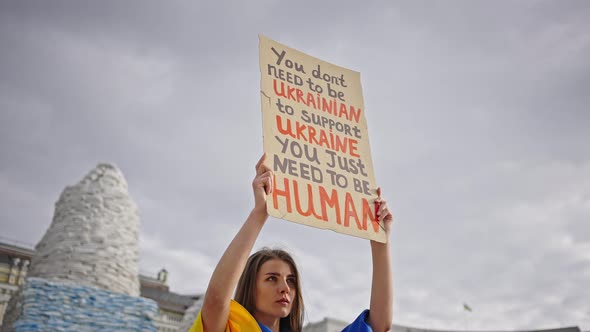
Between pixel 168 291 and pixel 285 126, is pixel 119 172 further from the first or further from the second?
pixel 168 291

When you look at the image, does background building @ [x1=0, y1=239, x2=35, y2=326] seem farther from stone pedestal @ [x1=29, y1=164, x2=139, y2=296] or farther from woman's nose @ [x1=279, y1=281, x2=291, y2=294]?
woman's nose @ [x1=279, y1=281, x2=291, y2=294]

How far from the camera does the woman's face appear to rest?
2.35 meters

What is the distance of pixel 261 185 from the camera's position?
2.31 metres

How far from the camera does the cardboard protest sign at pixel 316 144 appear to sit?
2.53m

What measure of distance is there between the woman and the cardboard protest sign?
0.28 ft

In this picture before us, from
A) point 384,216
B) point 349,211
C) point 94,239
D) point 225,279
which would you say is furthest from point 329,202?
point 94,239

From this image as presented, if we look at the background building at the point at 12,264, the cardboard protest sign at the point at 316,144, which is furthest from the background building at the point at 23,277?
the cardboard protest sign at the point at 316,144

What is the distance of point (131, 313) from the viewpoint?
20.5ft

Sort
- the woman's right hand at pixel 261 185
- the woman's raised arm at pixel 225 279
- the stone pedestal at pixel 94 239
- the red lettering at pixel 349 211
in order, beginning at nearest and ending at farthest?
the woman's raised arm at pixel 225 279, the woman's right hand at pixel 261 185, the red lettering at pixel 349 211, the stone pedestal at pixel 94 239

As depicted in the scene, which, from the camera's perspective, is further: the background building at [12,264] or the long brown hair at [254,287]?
the background building at [12,264]

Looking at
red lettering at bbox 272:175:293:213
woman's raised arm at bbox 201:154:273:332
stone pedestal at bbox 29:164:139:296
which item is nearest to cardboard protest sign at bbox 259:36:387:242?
red lettering at bbox 272:175:293:213

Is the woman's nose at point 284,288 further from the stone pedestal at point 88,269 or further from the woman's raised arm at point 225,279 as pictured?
the stone pedestal at point 88,269

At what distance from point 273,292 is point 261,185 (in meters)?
0.53

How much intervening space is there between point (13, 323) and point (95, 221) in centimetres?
165
